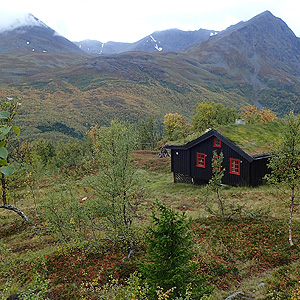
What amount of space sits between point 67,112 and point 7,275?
16927cm

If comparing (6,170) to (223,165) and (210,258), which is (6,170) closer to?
(210,258)

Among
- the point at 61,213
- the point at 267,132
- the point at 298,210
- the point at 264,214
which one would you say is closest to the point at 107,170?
the point at 61,213

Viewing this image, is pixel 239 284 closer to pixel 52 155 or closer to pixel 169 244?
pixel 169 244

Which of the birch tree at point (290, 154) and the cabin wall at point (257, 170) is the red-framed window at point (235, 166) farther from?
the birch tree at point (290, 154)

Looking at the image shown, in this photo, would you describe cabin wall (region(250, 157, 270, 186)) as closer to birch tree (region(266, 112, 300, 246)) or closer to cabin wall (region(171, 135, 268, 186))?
cabin wall (region(171, 135, 268, 186))

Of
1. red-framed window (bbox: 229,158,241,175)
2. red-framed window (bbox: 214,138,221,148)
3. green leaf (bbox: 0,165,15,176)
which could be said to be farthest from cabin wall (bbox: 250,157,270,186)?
green leaf (bbox: 0,165,15,176)

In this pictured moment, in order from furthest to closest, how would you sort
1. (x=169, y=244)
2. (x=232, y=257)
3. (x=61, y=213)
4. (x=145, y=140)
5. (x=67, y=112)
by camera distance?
(x=67, y=112), (x=145, y=140), (x=61, y=213), (x=232, y=257), (x=169, y=244)

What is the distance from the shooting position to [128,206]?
12.3m

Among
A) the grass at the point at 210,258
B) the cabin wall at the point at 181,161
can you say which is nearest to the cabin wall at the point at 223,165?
the cabin wall at the point at 181,161

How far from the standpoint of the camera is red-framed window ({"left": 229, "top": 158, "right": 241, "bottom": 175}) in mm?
23734

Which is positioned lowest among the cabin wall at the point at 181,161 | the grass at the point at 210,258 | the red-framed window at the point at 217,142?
the grass at the point at 210,258

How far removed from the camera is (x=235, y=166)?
954 inches

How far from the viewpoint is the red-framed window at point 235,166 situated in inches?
934

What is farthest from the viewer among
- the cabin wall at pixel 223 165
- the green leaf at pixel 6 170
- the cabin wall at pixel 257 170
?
the cabin wall at pixel 223 165
